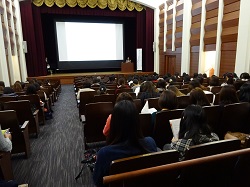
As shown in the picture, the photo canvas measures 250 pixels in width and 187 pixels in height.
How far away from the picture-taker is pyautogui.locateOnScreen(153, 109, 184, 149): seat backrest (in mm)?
2020

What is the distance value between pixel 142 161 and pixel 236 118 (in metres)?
1.63

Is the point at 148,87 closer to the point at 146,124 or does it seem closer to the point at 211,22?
the point at 146,124

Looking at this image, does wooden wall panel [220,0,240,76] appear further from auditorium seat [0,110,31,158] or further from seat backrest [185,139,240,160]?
auditorium seat [0,110,31,158]

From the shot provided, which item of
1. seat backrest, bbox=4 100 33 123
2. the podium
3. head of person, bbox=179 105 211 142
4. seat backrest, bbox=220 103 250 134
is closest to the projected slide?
the podium

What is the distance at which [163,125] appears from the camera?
207cm

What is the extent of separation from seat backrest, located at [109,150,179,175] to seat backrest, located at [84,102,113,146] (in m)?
1.51

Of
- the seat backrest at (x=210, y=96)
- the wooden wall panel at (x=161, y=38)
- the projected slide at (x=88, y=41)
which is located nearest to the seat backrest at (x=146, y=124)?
the seat backrest at (x=210, y=96)

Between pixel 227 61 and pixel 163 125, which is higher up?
pixel 227 61

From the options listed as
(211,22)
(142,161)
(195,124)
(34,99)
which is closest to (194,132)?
(195,124)

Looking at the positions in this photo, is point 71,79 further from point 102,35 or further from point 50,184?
point 50,184

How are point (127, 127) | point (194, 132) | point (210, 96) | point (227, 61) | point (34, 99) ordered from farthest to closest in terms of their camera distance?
point (227, 61) → point (34, 99) → point (210, 96) → point (194, 132) → point (127, 127)

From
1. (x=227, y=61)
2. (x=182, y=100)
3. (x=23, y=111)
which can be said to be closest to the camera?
(x=182, y=100)

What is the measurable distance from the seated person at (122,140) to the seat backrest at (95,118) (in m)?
1.32

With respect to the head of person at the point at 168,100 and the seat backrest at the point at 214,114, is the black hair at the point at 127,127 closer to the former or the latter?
the head of person at the point at 168,100
